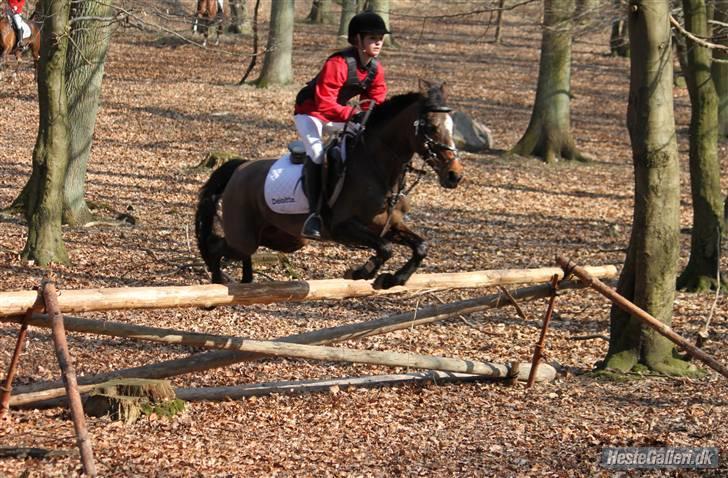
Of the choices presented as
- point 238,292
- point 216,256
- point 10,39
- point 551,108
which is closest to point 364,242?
point 238,292

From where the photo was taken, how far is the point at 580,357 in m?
11.7

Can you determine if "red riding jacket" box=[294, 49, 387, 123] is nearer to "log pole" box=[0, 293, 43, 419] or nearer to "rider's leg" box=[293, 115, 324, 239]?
"rider's leg" box=[293, 115, 324, 239]

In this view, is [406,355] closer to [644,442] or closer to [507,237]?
[644,442]

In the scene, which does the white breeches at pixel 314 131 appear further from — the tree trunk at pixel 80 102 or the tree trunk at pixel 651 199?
the tree trunk at pixel 80 102

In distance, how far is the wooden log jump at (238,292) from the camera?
7.15m

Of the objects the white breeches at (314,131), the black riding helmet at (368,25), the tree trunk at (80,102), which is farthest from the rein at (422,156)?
the tree trunk at (80,102)

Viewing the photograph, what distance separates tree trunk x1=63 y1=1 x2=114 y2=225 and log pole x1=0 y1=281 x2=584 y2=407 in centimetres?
675

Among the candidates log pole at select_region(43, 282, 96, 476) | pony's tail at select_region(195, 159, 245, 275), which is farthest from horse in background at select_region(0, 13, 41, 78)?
log pole at select_region(43, 282, 96, 476)

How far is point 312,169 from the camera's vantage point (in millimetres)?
9188

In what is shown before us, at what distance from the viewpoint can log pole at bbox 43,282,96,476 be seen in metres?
6.55

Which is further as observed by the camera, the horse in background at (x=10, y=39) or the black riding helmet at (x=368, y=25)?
the horse in background at (x=10, y=39)

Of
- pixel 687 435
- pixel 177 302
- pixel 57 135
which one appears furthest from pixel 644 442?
pixel 57 135

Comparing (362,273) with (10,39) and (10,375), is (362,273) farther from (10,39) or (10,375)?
(10,39)

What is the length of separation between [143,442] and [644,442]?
3936 mm
